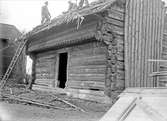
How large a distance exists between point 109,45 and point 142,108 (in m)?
6.27

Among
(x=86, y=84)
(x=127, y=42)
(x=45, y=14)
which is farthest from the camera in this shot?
(x=45, y=14)

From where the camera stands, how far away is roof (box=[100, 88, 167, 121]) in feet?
9.65

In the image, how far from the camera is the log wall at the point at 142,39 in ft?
32.5

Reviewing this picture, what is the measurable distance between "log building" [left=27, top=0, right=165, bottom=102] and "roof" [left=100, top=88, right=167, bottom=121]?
553 centimetres

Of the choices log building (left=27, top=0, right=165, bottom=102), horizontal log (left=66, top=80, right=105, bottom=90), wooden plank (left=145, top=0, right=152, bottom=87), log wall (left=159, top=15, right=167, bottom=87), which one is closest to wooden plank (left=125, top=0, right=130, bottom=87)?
log building (left=27, top=0, right=165, bottom=102)

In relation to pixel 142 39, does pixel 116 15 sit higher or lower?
higher

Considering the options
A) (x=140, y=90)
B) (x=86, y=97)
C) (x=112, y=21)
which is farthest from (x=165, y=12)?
(x=140, y=90)

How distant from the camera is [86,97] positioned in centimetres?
994

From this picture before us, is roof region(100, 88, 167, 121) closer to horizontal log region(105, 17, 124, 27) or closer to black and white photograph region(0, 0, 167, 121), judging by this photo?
black and white photograph region(0, 0, 167, 121)

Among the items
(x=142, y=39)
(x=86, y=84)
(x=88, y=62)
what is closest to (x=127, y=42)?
(x=142, y=39)

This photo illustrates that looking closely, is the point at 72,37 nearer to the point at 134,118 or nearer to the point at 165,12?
the point at 165,12

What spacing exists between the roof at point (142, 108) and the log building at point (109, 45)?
553cm

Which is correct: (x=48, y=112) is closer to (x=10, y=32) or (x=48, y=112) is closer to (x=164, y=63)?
(x=164, y=63)

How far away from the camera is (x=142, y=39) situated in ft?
34.5
